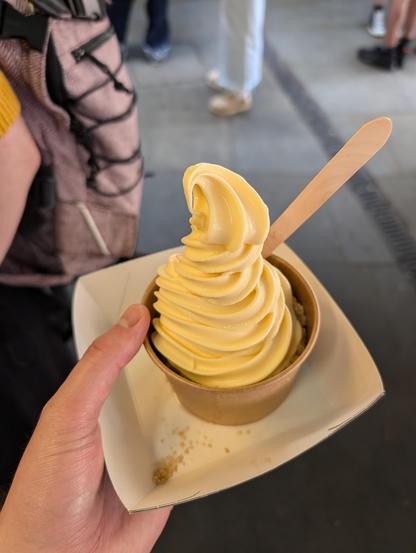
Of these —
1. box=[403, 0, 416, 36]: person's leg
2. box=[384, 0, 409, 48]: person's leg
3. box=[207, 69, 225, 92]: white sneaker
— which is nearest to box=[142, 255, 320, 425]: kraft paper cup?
box=[384, 0, 409, 48]: person's leg

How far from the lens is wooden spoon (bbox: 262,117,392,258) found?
1.98 ft

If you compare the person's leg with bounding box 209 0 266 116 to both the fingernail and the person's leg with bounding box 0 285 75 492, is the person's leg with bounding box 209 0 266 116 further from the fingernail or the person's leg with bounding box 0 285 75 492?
the fingernail

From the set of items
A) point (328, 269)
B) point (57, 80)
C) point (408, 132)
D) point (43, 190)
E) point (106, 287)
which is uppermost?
point (57, 80)

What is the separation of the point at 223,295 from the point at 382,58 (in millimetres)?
2681

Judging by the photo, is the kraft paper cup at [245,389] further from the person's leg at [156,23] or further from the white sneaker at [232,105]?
the person's leg at [156,23]

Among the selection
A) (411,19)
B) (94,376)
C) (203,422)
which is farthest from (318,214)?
(94,376)

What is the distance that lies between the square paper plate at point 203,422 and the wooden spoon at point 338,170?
24cm

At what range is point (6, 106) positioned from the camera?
0.87 meters

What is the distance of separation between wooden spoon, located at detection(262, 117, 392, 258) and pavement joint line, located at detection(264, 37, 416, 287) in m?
1.09

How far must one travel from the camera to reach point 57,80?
928mm

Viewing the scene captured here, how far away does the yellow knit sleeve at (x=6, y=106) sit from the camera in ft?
2.82

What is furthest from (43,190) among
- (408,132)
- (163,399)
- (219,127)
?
(408,132)

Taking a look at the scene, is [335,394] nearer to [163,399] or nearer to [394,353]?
[163,399]

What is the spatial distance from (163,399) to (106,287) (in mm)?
281
